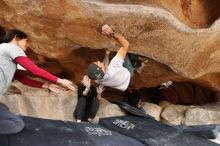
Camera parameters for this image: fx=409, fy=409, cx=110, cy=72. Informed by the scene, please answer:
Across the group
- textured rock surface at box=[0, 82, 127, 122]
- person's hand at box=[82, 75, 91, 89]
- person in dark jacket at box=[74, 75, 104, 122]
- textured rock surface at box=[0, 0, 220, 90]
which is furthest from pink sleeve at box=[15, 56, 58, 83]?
textured rock surface at box=[0, 82, 127, 122]

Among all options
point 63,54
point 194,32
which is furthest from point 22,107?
point 194,32

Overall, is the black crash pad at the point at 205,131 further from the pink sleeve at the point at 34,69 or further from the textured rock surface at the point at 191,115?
the pink sleeve at the point at 34,69

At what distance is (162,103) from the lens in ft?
16.9

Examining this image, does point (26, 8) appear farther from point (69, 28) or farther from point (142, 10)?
point (142, 10)

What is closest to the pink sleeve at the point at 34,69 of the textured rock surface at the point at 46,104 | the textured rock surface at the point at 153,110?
the textured rock surface at the point at 46,104

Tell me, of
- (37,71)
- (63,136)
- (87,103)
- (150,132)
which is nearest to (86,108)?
(87,103)

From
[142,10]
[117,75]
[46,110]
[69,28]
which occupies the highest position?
[142,10]

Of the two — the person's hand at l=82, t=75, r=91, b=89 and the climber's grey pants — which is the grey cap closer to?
the person's hand at l=82, t=75, r=91, b=89

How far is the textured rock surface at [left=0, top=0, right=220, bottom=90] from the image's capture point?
11.7 feet

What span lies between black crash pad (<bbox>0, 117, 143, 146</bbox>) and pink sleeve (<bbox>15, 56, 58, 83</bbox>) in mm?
512

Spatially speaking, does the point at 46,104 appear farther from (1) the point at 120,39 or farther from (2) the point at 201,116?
(2) the point at 201,116

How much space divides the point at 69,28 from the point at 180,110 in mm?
1868

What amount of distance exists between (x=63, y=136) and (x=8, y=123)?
46cm

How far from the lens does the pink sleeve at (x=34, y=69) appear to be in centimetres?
290
